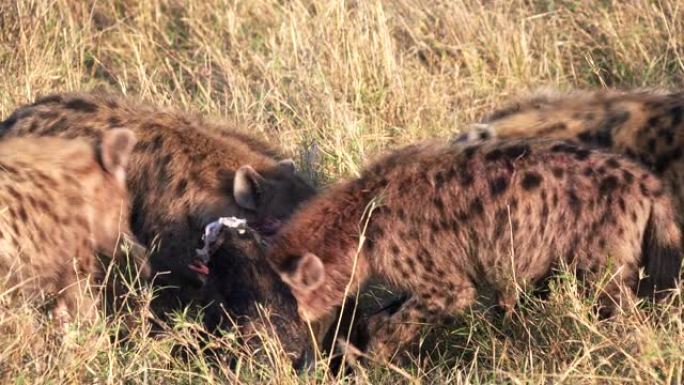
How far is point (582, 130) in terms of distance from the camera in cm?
577

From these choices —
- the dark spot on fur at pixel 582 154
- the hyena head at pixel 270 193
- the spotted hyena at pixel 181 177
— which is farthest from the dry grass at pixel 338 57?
the dark spot on fur at pixel 582 154

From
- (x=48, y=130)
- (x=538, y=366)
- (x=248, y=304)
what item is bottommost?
(x=538, y=366)

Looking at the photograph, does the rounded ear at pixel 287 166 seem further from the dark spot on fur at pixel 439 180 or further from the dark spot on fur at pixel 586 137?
the dark spot on fur at pixel 586 137

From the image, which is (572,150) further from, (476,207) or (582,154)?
(476,207)

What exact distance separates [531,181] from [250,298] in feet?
3.46

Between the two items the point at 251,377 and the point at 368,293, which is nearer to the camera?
the point at 251,377

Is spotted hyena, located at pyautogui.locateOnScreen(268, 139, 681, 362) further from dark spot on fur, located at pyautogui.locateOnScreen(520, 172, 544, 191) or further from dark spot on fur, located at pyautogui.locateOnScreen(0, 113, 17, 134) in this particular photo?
dark spot on fur, located at pyautogui.locateOnScreen(0, 113, 17, 134)

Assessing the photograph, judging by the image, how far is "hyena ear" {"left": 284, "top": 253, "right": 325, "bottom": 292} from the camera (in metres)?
5.14

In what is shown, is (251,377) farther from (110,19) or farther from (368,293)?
(110,19)

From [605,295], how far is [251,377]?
1197 mm

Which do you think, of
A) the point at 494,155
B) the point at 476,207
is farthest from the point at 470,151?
the point at 476,207

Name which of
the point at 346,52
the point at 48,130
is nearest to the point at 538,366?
the point at 48,130

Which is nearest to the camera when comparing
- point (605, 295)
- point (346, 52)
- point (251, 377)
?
point (251, 377)

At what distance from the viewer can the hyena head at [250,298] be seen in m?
4.77
